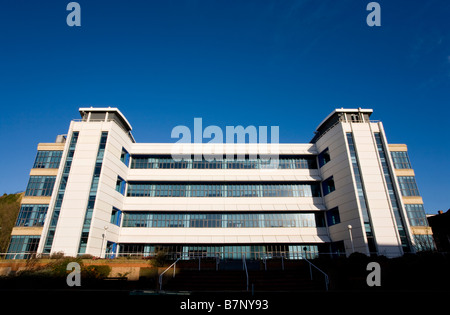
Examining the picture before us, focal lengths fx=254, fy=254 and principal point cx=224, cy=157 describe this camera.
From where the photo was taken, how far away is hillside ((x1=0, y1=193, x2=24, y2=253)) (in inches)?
1717

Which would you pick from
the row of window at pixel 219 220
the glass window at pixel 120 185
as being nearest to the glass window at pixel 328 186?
the row of window at pixel 219 220

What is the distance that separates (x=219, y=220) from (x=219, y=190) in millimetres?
4627

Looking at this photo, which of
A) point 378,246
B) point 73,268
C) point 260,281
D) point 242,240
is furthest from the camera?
point 242,240

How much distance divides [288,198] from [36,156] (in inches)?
1485

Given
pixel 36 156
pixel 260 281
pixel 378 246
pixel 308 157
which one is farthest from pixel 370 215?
pixel 36 156

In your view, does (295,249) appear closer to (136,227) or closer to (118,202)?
(136,227)

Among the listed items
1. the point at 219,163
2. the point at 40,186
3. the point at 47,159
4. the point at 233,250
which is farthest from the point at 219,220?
the point at 47,159

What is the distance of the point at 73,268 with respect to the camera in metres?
19.3

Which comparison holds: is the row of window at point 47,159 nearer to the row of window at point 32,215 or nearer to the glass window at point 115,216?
the row of window at point 32,215

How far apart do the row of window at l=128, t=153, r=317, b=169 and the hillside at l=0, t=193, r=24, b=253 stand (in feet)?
86.3

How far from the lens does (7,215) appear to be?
46625mm

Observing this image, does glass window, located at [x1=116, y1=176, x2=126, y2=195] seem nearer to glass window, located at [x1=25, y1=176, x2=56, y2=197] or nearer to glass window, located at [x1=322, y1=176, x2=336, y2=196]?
glass window, located at [x1=25, y1=176, x2=56, y2=197]

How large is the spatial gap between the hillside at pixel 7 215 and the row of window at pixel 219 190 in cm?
2522

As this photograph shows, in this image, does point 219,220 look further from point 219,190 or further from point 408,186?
point 408,186
